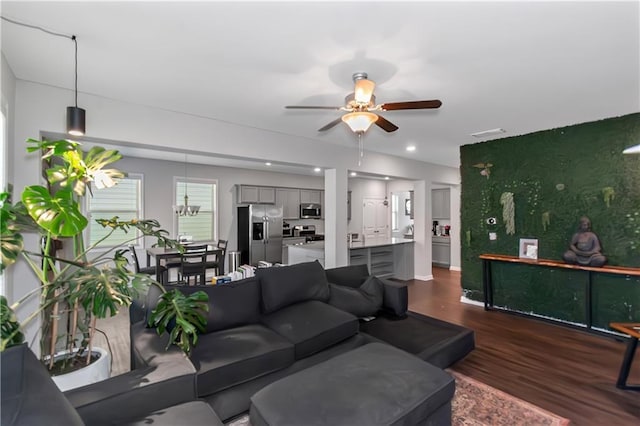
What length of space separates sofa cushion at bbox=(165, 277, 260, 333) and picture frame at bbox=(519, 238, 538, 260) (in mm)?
3901

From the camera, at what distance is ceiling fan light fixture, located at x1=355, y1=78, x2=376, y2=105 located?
2.20 m

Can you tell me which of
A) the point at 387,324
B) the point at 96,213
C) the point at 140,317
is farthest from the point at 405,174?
the point at 96,213

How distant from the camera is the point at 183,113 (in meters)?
3.52

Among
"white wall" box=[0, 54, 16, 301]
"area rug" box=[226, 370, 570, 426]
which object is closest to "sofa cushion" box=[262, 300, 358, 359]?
"area rug" box=[226, 370, 570, 426]

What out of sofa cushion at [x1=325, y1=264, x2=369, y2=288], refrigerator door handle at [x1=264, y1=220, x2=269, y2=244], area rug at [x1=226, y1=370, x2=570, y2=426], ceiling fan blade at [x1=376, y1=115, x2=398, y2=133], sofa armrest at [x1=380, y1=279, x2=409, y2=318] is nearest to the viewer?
area rug at [x1=226, y1=370, x2=570, y2=426]

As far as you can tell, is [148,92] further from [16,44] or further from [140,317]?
[140,317]

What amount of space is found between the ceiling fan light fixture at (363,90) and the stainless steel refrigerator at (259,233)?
5231 millimetres

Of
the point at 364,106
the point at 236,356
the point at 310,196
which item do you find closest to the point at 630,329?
the point at 364,106

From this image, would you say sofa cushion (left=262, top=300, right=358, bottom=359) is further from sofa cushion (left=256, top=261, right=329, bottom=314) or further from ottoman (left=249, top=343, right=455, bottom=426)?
ottoman (left=249, top=343, right=455, bottom=426)

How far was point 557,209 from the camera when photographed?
13.7 feet

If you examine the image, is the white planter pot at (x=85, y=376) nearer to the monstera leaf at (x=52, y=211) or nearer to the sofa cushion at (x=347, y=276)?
the monstera leaf at (x=52, y=211)

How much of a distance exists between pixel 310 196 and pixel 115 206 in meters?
4.56

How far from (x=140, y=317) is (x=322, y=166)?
323 centimetres

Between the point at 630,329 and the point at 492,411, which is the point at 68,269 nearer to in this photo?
the point at 492,411
